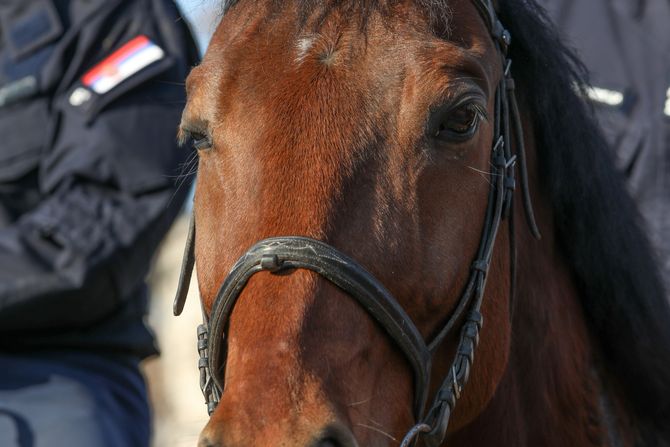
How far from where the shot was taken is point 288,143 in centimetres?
176

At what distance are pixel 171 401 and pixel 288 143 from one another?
9.29 meters

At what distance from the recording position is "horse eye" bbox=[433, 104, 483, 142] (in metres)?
1.86

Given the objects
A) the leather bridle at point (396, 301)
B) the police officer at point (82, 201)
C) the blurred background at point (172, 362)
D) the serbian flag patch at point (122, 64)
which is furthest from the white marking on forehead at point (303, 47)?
the blurred background at point (172, 362)

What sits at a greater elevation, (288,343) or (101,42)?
(288,343)

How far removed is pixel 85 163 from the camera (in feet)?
10.6

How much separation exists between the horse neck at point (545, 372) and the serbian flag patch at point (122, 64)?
1708 mm

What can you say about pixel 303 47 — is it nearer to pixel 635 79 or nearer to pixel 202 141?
pixel 202 141

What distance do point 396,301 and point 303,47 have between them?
1.79 feet

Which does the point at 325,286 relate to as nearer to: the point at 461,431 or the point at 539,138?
the point at 461,431

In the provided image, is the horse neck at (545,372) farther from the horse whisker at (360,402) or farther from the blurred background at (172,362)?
the blurred background at (172,362)

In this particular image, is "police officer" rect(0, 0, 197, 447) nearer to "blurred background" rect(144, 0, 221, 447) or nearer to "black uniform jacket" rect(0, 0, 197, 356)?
"black uniform jacket" rect(0, 0, 197, 356)

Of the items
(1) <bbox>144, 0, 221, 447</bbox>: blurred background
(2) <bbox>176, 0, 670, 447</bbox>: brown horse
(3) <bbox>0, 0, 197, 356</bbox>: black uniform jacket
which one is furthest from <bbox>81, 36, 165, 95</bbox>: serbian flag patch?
(1) <bbox>144, 0, 221, 447</bbox>: blurred background

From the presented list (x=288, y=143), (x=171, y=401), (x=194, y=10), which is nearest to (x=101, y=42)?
(x=194, y=10)

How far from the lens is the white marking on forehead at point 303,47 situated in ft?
6.07
